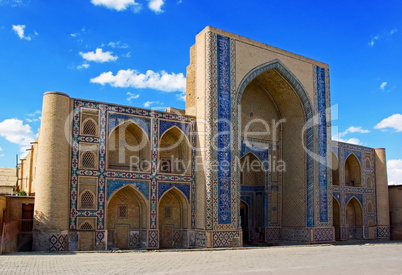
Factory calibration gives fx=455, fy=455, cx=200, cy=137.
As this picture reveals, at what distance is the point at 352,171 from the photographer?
21938 millimetres

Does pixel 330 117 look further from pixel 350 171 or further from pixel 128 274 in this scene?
pixel 128 274

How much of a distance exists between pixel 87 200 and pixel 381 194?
49.1 feet

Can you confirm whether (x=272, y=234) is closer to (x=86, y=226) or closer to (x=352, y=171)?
(x=352, y=171)

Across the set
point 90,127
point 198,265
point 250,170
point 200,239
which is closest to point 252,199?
point 250,170

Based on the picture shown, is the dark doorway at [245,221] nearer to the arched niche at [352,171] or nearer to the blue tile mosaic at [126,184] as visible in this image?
the blue tile mosaic at [126,184]

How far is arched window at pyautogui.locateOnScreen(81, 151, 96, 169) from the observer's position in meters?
13.4

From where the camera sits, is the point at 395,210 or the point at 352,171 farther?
the point at 395,210

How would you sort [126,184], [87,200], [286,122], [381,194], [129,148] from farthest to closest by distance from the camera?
[381,194], [286,122], [129,148], [126,184], [87,200]

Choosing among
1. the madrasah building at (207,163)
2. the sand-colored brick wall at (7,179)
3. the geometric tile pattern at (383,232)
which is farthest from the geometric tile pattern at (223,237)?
the sand-colored brick wall at (7,179)

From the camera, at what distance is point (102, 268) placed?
8.49m

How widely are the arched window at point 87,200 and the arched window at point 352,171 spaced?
1320 centimetres

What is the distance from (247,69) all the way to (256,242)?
6.65 m

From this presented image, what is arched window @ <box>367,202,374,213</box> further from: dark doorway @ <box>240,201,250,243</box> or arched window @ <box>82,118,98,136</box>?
arched window @ <box>82,118,98,136</box>

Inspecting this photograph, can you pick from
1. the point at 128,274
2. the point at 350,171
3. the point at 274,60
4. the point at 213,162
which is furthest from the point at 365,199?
the point at 128,274
